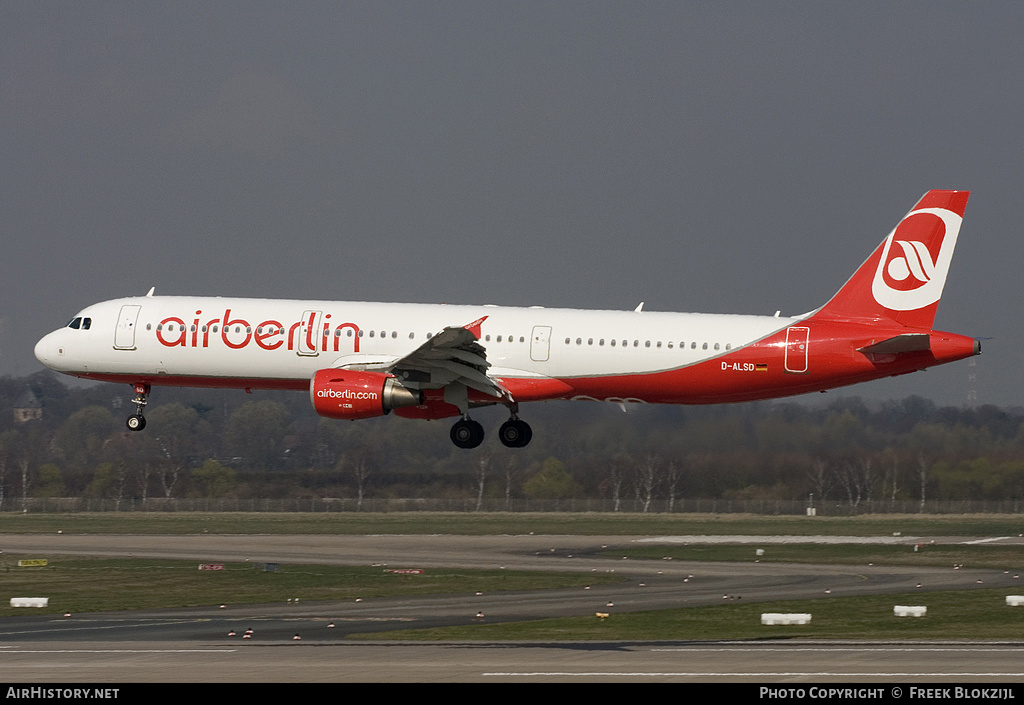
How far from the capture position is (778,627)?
31.2 m

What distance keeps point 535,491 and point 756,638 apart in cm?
4335

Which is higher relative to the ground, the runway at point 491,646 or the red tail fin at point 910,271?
the red tail fin at point 910,271

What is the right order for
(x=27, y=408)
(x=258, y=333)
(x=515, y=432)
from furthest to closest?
(x=27, y=408), (x=515, y=432), (x=258, y=333)

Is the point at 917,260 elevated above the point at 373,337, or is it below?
above

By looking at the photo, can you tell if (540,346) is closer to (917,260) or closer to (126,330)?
(917,260)

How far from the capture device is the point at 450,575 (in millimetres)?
43500

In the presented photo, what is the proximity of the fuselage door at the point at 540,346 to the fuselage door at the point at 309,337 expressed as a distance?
23.5 feet

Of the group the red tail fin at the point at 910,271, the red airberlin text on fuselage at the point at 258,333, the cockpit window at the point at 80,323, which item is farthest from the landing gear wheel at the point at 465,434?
the cockpit window at the point at 80,323

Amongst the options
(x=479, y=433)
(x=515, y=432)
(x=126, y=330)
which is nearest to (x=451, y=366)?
(x=479, y=433)

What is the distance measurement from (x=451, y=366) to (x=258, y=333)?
268 inches

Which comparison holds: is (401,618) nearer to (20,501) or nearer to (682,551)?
(682,551)

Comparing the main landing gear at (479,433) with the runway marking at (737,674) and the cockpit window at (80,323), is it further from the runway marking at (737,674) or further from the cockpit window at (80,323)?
the runway marking at (737,674)

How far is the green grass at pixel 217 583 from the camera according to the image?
37750 mm
